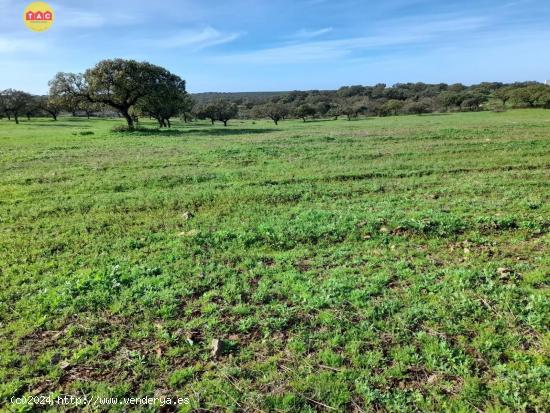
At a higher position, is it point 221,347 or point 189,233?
point 189,233

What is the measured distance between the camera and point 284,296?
19.2 ft

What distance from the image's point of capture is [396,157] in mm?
17375

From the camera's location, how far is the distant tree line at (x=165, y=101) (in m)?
36.6

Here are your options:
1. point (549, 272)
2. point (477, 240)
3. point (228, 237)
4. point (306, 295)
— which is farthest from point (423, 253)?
point (228, 237)

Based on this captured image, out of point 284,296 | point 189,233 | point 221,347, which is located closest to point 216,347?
point 221,347

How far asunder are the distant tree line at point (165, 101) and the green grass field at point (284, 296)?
1117 inches

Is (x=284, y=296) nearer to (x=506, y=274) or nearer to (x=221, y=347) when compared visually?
(x=221, y=347)

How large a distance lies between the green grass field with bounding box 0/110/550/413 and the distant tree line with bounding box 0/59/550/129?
2838 cm

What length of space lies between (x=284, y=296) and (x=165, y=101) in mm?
36695

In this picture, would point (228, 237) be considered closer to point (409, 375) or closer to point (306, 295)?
point (306, 295)

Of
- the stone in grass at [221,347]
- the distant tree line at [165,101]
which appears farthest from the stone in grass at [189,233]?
the distant tree line at [165,101]

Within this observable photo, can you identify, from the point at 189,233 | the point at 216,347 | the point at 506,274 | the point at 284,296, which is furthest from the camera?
the point at 189,233

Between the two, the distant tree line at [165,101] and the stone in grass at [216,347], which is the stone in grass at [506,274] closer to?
the stone in grass at [216,347]

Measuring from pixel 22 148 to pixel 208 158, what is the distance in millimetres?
13271
